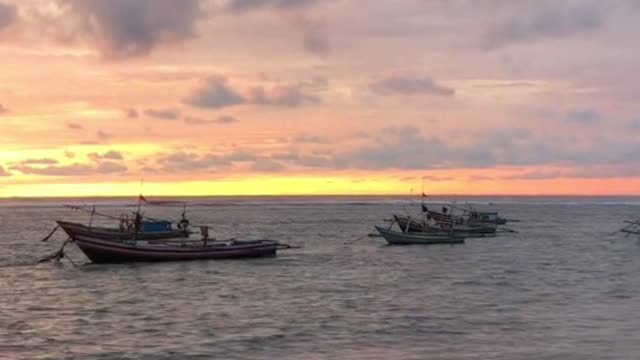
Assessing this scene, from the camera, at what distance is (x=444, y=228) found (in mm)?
69188

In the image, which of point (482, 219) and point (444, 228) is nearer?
point (444, 228)

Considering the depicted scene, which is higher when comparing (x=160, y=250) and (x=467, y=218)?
(x=467, y=218)

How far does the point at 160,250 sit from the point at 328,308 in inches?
749

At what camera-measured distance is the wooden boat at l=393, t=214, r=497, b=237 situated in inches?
2628

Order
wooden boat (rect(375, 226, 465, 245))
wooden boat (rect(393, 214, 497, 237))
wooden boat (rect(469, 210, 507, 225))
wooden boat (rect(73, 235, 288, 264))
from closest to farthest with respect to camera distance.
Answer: wooden boat (rect(73, 235, 288, 264)) < wooden boat (rect(375, 226, 465, 245)) < wooden boat (rect(393, 214, 497, 237)) < wooden boat (rect(469, 210, 507, 225))

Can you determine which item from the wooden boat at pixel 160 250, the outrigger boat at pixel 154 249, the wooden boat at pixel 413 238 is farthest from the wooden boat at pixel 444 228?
the wooden boat at pixel 160 250

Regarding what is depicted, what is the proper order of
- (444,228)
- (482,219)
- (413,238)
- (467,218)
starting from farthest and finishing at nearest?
(467,218), (482,219), (444,228), (413,238)

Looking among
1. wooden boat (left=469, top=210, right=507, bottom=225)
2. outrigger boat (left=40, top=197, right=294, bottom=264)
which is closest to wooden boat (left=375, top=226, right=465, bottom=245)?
outrigger boat (left=40, top=197, right=294, bottom=264)

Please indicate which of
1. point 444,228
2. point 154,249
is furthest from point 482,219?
point 154,249

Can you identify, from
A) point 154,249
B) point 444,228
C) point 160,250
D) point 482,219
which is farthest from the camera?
point 482,219

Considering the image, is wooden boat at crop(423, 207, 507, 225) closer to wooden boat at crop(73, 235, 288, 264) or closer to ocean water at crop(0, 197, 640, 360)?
ocean water at crop(0, 197, 640, 360)

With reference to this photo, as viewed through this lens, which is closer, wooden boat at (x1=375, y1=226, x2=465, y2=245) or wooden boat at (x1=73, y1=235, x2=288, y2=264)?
wooden boat at (x1=73, y1=235, x2=288, y2=264)

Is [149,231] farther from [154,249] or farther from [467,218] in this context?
[467,218]

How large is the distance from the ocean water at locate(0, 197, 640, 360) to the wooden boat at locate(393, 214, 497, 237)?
42.5 feet
